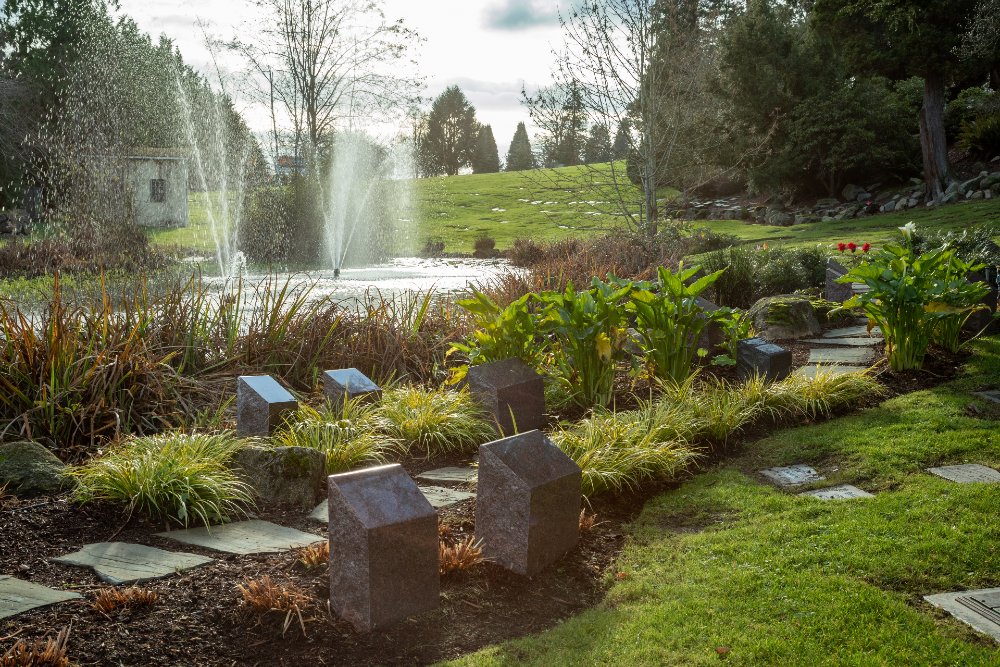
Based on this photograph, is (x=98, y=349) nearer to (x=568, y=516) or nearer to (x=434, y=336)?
(x=434, y=336)

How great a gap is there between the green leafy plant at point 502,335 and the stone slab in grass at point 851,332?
11.4ft

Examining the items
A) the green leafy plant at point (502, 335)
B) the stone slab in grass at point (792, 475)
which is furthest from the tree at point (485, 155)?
the stone slab in grass at point (792, 475)

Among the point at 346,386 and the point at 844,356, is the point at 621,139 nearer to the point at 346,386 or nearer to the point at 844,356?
the point at 844,356

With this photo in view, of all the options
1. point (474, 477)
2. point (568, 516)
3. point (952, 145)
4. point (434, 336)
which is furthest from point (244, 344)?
point (952, 145)

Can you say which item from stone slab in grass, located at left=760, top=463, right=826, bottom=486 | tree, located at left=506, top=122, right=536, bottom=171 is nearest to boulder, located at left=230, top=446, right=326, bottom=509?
stone slab in grass, located at left=760, top=463, right=826, bottom=486

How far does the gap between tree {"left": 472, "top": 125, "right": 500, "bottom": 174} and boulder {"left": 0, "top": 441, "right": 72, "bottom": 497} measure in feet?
165

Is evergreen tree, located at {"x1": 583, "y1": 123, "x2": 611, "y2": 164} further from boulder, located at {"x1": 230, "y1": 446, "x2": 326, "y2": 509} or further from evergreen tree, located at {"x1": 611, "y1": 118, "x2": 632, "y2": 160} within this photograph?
boulder, located at {"x1": 230, "y1": 446, "x2": 326, "y2": 509}

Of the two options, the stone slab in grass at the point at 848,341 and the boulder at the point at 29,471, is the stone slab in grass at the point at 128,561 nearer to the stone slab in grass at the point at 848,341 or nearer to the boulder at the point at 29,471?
the boulder at the point at 29,471

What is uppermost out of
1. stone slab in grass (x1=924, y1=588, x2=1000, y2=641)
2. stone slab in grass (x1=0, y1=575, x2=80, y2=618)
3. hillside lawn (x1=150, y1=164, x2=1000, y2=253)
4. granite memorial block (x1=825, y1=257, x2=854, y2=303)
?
hillside lawn (x1=150, y1=164, x2=1000, y2=253)

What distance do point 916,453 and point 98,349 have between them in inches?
181

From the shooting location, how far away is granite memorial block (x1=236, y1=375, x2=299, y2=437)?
4.21m

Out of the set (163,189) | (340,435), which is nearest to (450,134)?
(163,189)

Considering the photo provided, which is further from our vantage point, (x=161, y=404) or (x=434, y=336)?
(x=434, y=336)

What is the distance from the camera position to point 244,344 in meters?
5.67
